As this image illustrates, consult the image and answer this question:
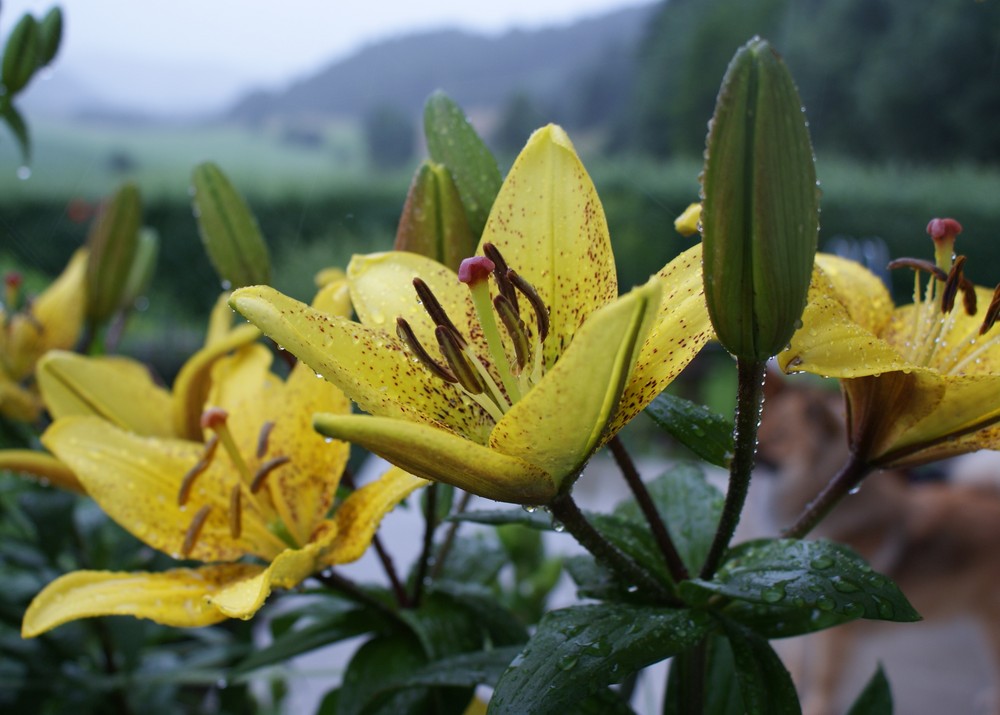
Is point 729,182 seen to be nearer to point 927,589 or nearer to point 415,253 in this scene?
point 415,253

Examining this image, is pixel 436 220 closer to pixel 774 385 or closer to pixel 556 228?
pixel 556 228

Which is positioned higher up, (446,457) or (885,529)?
(446,457)

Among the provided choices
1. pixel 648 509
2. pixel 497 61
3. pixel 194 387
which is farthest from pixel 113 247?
pixel 497 61

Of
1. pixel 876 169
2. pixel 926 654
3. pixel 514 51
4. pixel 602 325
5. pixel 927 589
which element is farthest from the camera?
pixel 876 169

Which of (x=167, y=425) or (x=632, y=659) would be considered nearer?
(x=632, y=659)

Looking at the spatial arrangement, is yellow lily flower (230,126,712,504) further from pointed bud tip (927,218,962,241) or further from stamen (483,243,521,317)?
pointed bud tip (927,218,962,241)

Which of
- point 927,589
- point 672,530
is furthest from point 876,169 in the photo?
point 672,530

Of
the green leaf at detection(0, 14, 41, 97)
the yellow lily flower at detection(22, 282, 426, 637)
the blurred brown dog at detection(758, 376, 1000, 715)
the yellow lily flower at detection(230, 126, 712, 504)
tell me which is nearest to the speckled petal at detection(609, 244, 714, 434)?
the yellow lily flower at detection(230, 126, 712, 504)

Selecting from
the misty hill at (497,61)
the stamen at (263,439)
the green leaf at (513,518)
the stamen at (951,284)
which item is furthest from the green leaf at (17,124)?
the misty hill at (497,61)

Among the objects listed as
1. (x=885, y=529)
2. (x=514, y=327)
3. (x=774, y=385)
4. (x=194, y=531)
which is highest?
(x=514, y=327)
